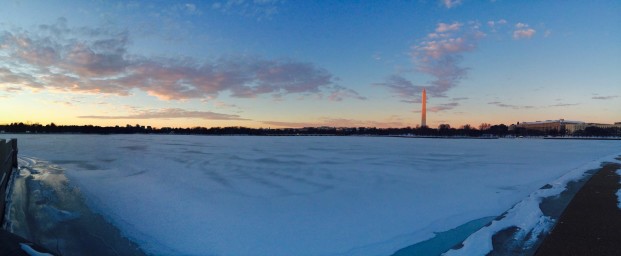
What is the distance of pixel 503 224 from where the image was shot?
18.3 feet

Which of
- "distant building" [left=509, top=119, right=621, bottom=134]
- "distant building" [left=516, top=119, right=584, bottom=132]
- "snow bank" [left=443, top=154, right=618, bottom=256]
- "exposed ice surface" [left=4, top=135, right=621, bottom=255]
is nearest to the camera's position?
"snow bank" [left=443, top=154, right=618, bottom=256]

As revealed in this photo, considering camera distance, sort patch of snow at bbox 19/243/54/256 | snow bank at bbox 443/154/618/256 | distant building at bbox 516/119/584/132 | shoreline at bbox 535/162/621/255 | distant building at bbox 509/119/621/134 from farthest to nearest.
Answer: distant building at bbox 516/119/584/132 → distant building at bbox 509/119/621/134 → snow bank at bbox 443/154/618/256 → shoreline at bbox 535/162/621/255 → patch of snow at bbox 19/243/54/256

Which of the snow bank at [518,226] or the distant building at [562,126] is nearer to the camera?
the snow bank at [518,226]

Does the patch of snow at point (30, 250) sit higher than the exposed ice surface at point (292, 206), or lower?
higher

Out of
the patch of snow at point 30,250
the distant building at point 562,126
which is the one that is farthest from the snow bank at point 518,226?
the distant building at point 562,126

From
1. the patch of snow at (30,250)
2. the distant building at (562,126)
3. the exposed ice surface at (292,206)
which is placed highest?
the distant building at (562,126)

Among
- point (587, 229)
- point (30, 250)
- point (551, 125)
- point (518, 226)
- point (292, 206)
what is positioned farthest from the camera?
point (551, 125)

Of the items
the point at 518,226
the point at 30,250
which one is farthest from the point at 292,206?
the point at 30,250

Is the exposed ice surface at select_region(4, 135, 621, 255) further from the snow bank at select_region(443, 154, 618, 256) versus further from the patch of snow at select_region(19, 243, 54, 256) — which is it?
the patch of snow at select_region(19, 243, 54, 256)

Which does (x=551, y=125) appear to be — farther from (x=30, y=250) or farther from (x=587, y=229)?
(x=30, y=250)

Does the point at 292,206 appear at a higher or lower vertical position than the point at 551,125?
lower

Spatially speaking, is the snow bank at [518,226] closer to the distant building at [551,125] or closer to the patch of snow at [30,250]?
the patch of snow at [30,250]

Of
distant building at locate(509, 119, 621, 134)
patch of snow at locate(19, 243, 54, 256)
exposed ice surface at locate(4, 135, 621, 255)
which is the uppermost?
distant building at locate(509, 119, 621, 134)

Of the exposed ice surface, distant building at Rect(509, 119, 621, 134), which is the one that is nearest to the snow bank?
the exposed ice surface
